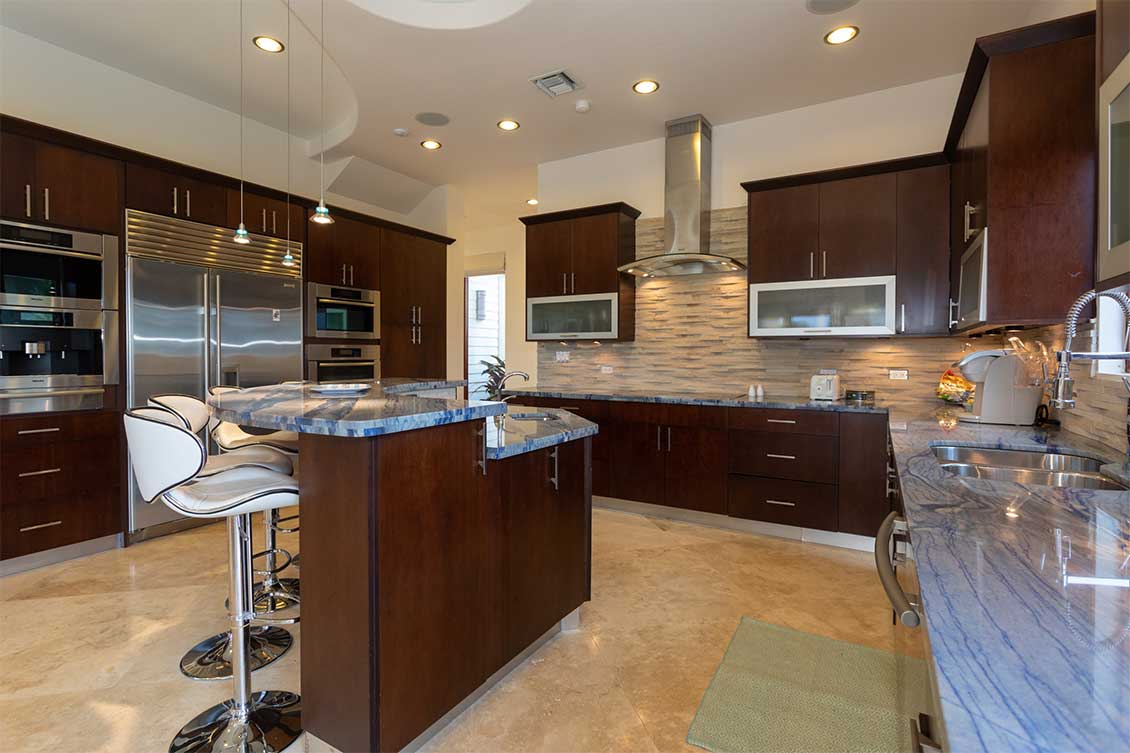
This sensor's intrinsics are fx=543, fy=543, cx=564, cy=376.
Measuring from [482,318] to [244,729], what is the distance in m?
7.12

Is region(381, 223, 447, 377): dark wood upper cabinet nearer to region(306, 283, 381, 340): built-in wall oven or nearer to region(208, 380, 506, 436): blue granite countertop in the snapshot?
region(306, 283, 381, 340): built-in wall oven

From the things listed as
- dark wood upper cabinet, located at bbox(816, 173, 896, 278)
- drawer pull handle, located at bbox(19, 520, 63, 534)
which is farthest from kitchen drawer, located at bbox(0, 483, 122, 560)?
dark wood upper cabinet, located at bbox(816, 173, 896, 278)

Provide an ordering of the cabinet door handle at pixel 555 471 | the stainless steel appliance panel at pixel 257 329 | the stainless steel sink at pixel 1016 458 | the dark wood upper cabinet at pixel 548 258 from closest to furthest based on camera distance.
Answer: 1. the stainless steel sink at pixel 1016 458
2. the cabinet door handle at pixel 555 471
3. the stainless steel appliance panel at pixel 257 329
4. the dark wood upper cabinet at pixel 548 258

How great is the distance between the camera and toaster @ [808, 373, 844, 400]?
11.5 feet

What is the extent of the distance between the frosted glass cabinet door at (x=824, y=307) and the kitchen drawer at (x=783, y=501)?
1.00m

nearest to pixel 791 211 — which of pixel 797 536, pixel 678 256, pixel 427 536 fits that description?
pixel 678 256

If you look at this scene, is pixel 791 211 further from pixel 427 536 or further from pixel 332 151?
pixel 332 151

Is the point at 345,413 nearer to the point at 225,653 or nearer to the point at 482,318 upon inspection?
the point at 225,653

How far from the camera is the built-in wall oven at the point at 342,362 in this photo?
14.4ft

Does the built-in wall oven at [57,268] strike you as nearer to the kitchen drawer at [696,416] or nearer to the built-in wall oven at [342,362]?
the built-in wall oven at [342,362]

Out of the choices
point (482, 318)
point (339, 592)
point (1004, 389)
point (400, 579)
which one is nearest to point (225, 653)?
point (339, 592)

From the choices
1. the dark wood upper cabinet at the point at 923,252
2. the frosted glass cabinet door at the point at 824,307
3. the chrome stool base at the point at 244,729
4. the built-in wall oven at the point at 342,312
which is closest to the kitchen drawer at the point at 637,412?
the frosted glass cabinet door at the point at 824,307

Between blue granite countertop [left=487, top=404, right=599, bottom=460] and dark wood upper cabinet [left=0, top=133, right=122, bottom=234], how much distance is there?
285 cm

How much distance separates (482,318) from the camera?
8500 mm
